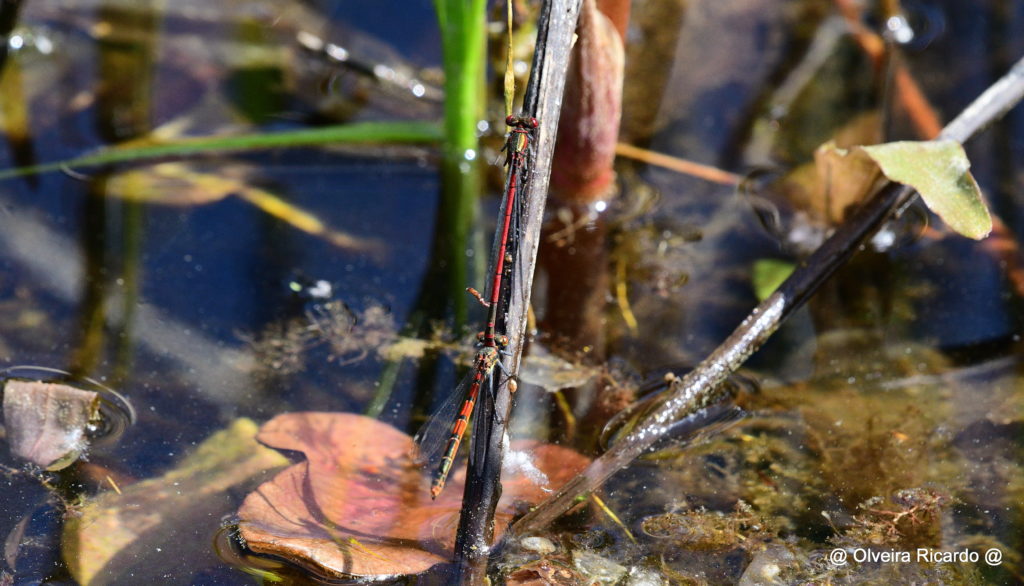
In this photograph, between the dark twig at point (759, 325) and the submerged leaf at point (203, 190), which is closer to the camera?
the dark twig at point (759, 325)

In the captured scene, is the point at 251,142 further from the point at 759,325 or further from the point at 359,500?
the point at 759,325

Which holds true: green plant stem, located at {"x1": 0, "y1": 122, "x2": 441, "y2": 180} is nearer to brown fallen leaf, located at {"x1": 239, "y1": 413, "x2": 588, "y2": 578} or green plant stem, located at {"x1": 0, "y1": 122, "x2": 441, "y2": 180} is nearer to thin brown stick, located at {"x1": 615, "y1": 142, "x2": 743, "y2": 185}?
thin brown stick, located at {"x1": 615, "y1": 142, "x2": 743, "y2": 185}

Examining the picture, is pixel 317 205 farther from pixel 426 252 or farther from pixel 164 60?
pixel 164 60

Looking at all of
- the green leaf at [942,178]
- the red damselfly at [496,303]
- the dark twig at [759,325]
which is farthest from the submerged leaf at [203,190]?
the green leaf at [942,178]

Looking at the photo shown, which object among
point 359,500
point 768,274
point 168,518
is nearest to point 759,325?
point 768,274

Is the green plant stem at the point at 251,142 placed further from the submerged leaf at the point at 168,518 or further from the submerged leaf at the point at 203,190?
the submerged leaf at the point at 168,518

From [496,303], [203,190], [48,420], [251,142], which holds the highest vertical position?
[251,142]

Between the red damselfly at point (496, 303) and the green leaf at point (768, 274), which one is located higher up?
the green leaf at point (768, 274)

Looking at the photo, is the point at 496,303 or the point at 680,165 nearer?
the point at 496,303
